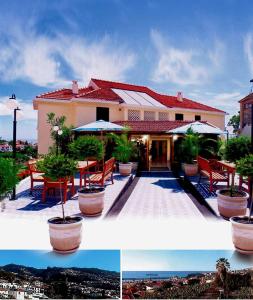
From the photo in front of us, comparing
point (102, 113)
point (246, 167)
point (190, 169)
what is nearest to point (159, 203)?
point (246, 167)

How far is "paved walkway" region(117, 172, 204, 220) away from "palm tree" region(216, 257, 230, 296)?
4.09ft

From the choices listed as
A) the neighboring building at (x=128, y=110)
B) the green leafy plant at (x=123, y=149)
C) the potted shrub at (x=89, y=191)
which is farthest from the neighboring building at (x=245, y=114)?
the neighboring building at (x=128, y=110)

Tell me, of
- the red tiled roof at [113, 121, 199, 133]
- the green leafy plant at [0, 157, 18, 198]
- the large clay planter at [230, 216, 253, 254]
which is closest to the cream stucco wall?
the red tiled roof at [113, 121, 199, 133]

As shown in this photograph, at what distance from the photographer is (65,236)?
15.5 feet

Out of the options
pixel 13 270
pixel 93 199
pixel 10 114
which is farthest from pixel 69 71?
pixel 13 270

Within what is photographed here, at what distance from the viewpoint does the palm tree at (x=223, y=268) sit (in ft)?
14.7

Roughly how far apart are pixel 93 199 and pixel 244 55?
4.07 m

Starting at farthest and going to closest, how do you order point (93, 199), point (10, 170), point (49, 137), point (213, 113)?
1. point (213, 113)
2. point (49, 137)
3. point (93, 199)
4. point (10, 170)

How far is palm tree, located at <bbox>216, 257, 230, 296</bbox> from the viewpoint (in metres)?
4.48

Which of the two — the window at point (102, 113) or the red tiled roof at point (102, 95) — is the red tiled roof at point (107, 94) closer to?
the red tiled roof at point (102, 95)

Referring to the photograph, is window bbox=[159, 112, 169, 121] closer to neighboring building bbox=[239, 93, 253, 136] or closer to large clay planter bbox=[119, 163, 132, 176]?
large clay planter bbox=[119, 163, 132, 176]

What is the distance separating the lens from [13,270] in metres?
4.60

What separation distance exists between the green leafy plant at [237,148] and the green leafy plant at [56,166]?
420cm

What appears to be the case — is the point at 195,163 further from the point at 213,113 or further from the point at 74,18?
the point at 213,113
